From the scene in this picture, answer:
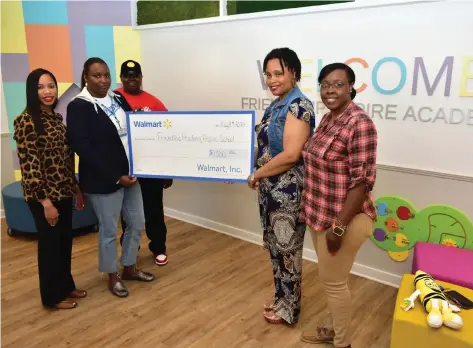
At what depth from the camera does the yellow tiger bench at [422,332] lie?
1.68 m

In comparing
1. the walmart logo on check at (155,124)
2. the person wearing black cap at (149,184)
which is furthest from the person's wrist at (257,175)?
the person wearing black cap at (149,184)

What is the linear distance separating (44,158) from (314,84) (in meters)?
1.85

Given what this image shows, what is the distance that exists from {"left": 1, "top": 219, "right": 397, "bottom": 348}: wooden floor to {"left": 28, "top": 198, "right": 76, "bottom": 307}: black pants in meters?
0.14

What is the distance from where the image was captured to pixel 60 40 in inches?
153

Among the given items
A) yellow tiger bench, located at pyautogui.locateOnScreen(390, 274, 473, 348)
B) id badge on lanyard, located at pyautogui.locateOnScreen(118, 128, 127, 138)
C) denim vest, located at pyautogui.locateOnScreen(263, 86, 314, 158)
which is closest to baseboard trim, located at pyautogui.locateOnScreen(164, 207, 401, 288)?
yellow tiger bench, located at pyautogui.locateOnScreen(390, 274, 473, 348)

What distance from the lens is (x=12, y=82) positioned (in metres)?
3.87

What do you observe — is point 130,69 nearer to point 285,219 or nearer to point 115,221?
point 115,221

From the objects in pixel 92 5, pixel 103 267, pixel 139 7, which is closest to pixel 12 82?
pixel 92 5

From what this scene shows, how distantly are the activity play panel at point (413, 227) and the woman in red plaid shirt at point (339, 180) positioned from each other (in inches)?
37.9

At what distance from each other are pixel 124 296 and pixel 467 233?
221cm

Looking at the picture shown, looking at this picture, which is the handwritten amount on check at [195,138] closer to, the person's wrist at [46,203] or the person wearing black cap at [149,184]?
the person wearing black cap at [149,184]

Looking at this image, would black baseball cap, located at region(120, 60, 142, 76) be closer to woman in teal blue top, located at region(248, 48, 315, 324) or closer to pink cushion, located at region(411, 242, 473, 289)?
woman in teal blue top, located at region(248, 48, 315, 324)

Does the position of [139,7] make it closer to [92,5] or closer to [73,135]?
[92,5]

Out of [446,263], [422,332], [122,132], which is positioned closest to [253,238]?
[122,132]
